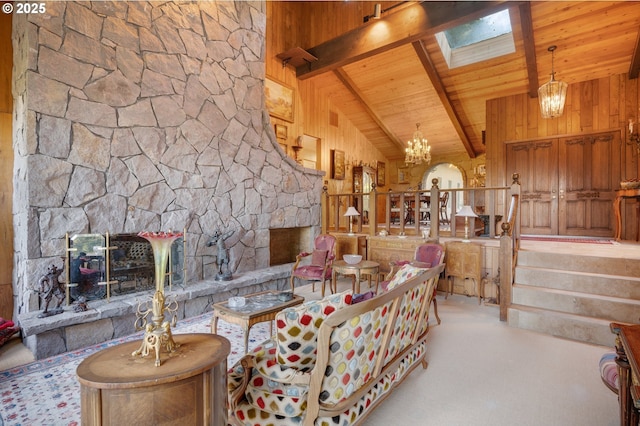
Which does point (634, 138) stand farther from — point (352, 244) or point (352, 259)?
point (352, 259)

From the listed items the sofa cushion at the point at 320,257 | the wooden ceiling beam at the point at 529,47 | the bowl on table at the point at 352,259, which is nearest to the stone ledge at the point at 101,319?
the sofa cushion at the point at 320,257

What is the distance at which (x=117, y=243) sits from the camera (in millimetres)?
3961

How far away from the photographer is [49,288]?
330cm

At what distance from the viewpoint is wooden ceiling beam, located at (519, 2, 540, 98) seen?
505 centimetres

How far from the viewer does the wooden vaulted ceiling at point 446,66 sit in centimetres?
533

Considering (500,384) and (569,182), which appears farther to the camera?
(569,182)

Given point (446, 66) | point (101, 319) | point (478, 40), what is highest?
point (478, 40)

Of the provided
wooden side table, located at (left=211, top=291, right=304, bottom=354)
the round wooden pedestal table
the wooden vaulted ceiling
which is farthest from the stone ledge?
the wooden vaulted ceiling

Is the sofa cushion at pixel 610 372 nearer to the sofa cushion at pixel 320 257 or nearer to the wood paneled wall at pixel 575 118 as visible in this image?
the sofa cushion at pixel 320 257

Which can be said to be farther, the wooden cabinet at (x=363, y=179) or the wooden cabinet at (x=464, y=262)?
the wooden cabinet at (x=363, y=179)

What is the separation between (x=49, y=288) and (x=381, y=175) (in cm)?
937

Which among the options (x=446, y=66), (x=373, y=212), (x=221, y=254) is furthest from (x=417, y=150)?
(x=221, y=254)

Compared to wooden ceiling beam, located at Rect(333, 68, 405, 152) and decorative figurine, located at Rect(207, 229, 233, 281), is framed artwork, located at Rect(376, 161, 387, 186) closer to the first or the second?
wooden ceiling beam, located at Rect(333, 68, 405, 152)

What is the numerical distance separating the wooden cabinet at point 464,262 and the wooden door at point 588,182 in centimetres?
337
